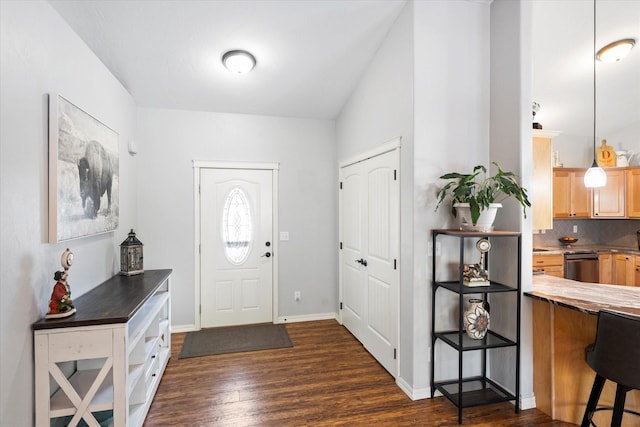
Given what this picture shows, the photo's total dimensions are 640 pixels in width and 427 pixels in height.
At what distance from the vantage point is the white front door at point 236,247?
4094mm

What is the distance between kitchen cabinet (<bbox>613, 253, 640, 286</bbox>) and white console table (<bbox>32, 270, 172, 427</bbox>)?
19.1 feet

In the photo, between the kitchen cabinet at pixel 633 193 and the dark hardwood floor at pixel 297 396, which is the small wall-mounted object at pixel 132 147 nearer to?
the dark hardwood floor at pixel 297 396

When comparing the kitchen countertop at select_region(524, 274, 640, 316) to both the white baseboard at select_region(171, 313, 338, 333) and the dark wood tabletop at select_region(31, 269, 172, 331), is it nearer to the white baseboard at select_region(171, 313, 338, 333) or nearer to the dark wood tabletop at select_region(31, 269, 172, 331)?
the white baseboard at select_region(171, 313, 338, 333)

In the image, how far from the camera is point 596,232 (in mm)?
5176

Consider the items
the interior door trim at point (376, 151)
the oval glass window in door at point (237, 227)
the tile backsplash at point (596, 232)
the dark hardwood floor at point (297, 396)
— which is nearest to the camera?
the dark hardwood floor at point (297, 396)

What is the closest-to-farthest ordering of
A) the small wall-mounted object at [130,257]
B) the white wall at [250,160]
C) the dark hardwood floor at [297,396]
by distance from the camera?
the dark hardwood floor at [297,396]
the small wall-mounted object at [130,257]
the white wall at [250,160]

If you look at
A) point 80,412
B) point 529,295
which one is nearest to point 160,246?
point 80,412

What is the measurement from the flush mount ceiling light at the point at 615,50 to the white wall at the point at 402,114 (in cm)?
241

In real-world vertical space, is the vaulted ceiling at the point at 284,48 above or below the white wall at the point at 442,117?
above

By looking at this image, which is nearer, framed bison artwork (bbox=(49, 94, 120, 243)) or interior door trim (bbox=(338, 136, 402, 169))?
framed bison artwork (bbox=(49, 94, 120, 243))

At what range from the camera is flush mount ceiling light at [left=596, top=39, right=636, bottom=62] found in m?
3.35

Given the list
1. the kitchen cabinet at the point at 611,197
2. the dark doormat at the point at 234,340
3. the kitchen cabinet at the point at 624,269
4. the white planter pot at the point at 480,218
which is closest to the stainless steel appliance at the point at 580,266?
the kitchen cabinet at the point at 624,269

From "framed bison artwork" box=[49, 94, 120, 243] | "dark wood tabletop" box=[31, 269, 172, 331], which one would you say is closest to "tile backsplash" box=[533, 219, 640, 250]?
"dark wood tabletop" box=[31, 269, 172, 331]

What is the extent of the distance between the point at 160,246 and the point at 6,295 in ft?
7.94
